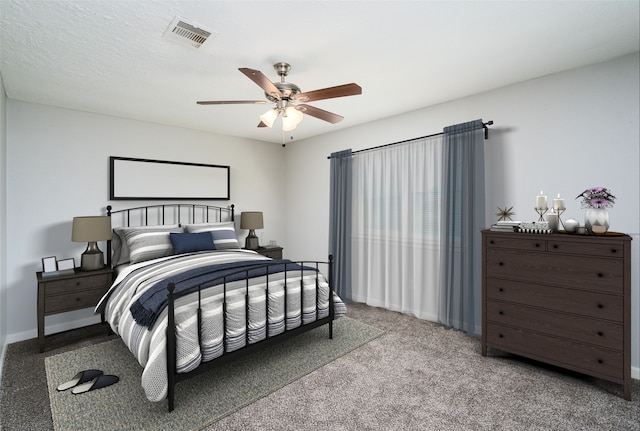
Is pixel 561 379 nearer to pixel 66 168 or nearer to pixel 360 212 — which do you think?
pixel 360 212

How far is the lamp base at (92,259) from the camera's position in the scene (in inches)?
130

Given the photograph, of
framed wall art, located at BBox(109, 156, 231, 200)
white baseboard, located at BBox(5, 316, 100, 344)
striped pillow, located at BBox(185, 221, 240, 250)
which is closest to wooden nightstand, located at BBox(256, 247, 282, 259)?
striped pillow, located at BBox(185, 221, 240, 250)

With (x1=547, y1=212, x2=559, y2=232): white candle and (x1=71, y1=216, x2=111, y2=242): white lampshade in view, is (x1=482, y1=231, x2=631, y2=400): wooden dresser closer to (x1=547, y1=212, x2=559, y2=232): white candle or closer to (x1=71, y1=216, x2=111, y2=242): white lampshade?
(x1=547, y1=212, x2=559, y2=232): white candle

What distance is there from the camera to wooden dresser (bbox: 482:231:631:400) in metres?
2.19

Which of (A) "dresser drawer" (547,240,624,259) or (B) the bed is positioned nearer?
(B) the bed

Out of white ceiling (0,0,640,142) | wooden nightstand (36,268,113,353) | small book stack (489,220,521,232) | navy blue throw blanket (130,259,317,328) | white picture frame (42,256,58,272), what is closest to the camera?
white ceiling (0,0,640,142)

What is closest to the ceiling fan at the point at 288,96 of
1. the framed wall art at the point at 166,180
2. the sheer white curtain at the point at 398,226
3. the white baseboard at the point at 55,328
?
the sheer white curtain at the point at 398,226

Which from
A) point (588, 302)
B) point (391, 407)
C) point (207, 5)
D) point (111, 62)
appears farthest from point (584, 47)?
point (111, 62)

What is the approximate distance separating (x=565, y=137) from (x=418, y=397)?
2.55 metres

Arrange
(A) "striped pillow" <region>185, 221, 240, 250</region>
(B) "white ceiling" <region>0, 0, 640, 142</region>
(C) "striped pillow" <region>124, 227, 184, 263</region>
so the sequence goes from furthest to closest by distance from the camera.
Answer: (A) "striped pillow" <region>185, 221, 240, 250</region>
(C) "striped pillow" <region>124, 227, 184, 263</region>
(B) "white ceiling" <region>0, 0, 640, 142</region>

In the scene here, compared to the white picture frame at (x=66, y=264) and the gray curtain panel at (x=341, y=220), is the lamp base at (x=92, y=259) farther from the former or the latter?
the gray curtain panel at (x=341, y=220)

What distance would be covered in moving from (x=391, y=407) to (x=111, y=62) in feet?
11.1

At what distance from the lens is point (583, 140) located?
2658mm

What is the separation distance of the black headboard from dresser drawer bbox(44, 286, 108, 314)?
50 centimetres
